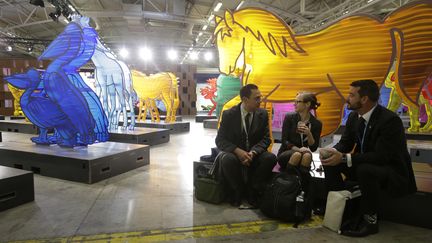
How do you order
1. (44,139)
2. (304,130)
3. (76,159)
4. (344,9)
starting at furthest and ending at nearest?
1. (344,9)
2. (44,139)
3. (76,159)
4. (304,130)

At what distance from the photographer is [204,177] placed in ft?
10.3

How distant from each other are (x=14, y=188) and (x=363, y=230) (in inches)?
134

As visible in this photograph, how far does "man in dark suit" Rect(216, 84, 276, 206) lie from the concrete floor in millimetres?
274

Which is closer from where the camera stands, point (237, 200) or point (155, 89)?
point (237, 200)

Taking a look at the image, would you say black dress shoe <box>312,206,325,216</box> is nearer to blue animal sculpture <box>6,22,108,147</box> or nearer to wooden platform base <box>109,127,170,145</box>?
blue animal sculpture <box>6,22,108,147</box>

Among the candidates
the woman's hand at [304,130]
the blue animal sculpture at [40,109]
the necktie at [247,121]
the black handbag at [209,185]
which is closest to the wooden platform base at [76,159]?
the blue animal sculpture at [40,109]

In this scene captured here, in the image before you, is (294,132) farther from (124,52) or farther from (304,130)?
(124,52)

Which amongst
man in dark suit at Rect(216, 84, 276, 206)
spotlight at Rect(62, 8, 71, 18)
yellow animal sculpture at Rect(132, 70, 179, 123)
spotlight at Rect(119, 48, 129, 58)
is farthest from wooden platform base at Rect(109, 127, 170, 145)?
spotlight at Rect(119, 48, 129, 58)

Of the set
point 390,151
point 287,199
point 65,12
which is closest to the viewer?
point 390,151

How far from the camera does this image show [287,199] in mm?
2541

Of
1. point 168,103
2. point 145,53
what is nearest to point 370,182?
point 168,103

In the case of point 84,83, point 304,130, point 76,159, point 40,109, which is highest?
point 84,83

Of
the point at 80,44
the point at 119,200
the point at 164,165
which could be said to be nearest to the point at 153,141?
the point at 164,165

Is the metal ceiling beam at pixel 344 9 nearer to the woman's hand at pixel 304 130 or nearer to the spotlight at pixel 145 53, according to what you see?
the woman's hand at pixel 304 130
